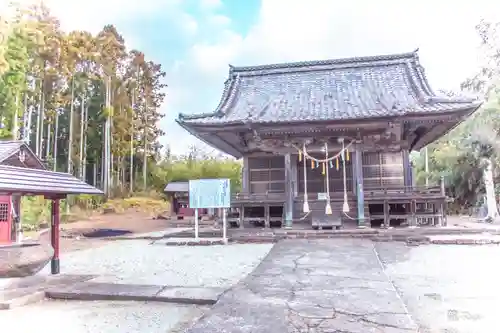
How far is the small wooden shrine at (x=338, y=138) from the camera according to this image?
35.1 feet

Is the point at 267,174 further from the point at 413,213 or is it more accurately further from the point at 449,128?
the point at 449,128

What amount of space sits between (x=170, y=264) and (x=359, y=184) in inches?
250

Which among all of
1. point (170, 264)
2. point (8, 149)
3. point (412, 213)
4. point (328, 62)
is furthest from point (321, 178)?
point (8, 149)

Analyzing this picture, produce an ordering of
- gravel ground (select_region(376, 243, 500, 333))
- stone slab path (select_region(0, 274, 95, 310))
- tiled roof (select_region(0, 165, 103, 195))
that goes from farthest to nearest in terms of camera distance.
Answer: tiled roof (select_region(0, 165, 103, 195)) < stone slab path (select_region(0, 274, 95, 310)) < gravel ground (select_region(376, 243, 500, 333))

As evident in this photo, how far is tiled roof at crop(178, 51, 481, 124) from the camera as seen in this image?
1088 cm

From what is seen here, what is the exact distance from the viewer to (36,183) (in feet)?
17.4

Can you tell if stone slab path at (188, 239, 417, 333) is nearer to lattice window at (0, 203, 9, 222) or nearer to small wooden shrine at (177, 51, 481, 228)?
small wooden shrine at (177, 51, 481, 228)

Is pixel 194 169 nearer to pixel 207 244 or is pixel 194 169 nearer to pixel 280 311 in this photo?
pixel 207 244

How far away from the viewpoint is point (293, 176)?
12.2m

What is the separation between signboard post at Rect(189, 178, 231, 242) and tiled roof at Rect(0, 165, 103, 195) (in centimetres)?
399

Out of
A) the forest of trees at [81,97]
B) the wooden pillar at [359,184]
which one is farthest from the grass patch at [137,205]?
the wooden pillar at [359,184]

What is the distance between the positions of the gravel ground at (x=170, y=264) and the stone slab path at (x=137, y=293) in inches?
22.3

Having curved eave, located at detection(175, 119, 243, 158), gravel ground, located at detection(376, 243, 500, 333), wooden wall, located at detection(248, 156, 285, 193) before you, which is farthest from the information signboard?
gravel ground, located at detection(376, 243, 500, 333)

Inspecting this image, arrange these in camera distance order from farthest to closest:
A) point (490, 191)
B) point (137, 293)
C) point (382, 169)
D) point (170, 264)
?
point (490, 191) < point (382, 169) < point (170, 264) < point (137, 293)
